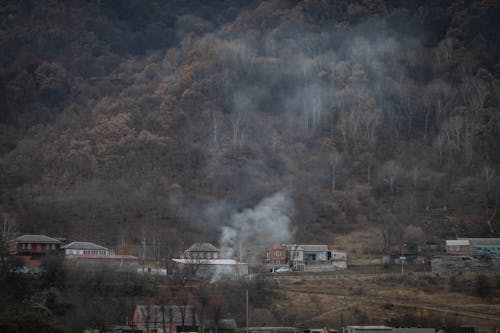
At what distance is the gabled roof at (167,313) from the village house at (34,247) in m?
20.6

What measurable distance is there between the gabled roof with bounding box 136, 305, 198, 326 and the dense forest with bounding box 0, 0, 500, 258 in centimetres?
2401

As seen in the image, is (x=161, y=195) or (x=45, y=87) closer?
(x=161, y=195)

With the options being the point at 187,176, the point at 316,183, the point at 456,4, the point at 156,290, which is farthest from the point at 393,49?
the point at 156,290

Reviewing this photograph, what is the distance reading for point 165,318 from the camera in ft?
231

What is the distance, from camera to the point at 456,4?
173m

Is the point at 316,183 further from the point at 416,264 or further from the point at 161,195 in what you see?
the point at 416,264

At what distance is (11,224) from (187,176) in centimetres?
2976

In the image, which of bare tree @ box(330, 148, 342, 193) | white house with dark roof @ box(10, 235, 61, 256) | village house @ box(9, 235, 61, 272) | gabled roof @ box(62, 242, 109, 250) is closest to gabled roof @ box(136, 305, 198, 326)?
gabled roof @ box(62, 242, 109, 250)

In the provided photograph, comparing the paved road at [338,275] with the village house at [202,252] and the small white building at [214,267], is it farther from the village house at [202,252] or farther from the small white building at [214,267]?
the village house at [202,252]

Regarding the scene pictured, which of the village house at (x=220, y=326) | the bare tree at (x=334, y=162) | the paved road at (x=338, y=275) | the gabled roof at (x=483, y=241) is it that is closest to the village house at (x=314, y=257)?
the paved road at (x=338, y=275)

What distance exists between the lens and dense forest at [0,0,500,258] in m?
106

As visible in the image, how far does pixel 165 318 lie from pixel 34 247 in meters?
26.3

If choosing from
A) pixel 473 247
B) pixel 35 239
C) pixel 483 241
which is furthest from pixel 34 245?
pixel 483 241

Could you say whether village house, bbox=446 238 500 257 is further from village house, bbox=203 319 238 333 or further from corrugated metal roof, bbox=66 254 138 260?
corrugated metal roof, bbox=66 254 138 260
